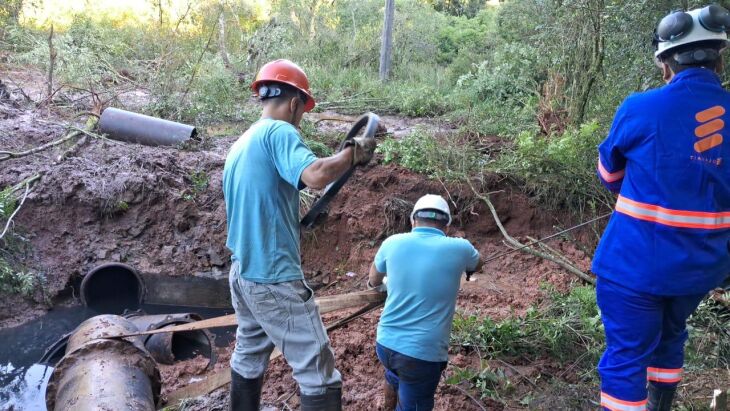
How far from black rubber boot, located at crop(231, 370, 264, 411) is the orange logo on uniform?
104 inches

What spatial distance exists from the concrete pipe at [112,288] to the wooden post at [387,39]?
319 inches

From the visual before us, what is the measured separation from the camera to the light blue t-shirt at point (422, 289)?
3.29 m

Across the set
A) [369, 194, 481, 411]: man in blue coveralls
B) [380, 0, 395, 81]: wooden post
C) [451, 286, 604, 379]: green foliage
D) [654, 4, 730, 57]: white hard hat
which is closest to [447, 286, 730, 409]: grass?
[451, 286, 604, 379]: green foliage

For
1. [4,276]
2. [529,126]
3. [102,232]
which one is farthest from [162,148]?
[529,126]

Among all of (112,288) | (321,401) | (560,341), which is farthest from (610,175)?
(112,288)

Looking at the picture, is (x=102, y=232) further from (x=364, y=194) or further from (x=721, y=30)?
(x=721, y=30)

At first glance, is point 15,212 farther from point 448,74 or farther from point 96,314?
point 448,74

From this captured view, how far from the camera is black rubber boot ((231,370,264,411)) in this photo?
368 cm

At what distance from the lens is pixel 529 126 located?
30.6 ft

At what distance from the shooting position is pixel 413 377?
11.0 feet

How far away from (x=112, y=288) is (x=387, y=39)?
8565 mm

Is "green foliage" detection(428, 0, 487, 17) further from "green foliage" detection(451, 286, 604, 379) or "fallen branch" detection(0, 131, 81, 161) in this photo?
"green foliage" detection(451, 286, 604, 379)

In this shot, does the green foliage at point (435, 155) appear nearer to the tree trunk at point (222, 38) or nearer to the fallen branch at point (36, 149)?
the fallen branch at point (36, 149)

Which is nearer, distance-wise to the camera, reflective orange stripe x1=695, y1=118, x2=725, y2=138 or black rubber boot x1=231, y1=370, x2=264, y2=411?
reflective orange stripe x1=695, y1=118, x2=725, y2=138
